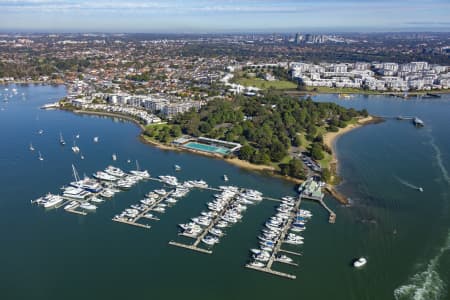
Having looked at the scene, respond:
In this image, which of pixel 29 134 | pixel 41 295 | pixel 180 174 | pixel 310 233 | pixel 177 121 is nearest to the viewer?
pixel 41 295

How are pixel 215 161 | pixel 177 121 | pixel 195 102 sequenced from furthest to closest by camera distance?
pixel 195 102 → pixel 177 121 → pixel 215 161

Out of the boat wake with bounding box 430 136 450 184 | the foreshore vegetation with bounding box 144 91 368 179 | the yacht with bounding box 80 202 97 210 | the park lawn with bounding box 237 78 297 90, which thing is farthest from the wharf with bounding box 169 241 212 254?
the park lawn with bounding box 237 78 297 90

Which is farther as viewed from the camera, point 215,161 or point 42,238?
point 215,161

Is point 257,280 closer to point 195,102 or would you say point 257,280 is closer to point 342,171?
point 342,171

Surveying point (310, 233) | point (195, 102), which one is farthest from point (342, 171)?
point (195, 102)

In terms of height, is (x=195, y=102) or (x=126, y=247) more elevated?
(x=195, y=102)

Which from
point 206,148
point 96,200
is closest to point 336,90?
point 206,148

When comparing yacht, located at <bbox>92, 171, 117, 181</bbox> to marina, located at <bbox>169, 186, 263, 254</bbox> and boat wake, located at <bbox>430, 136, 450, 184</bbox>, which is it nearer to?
marina, located at <bbox>169, 186, 263, 254</bbox>
